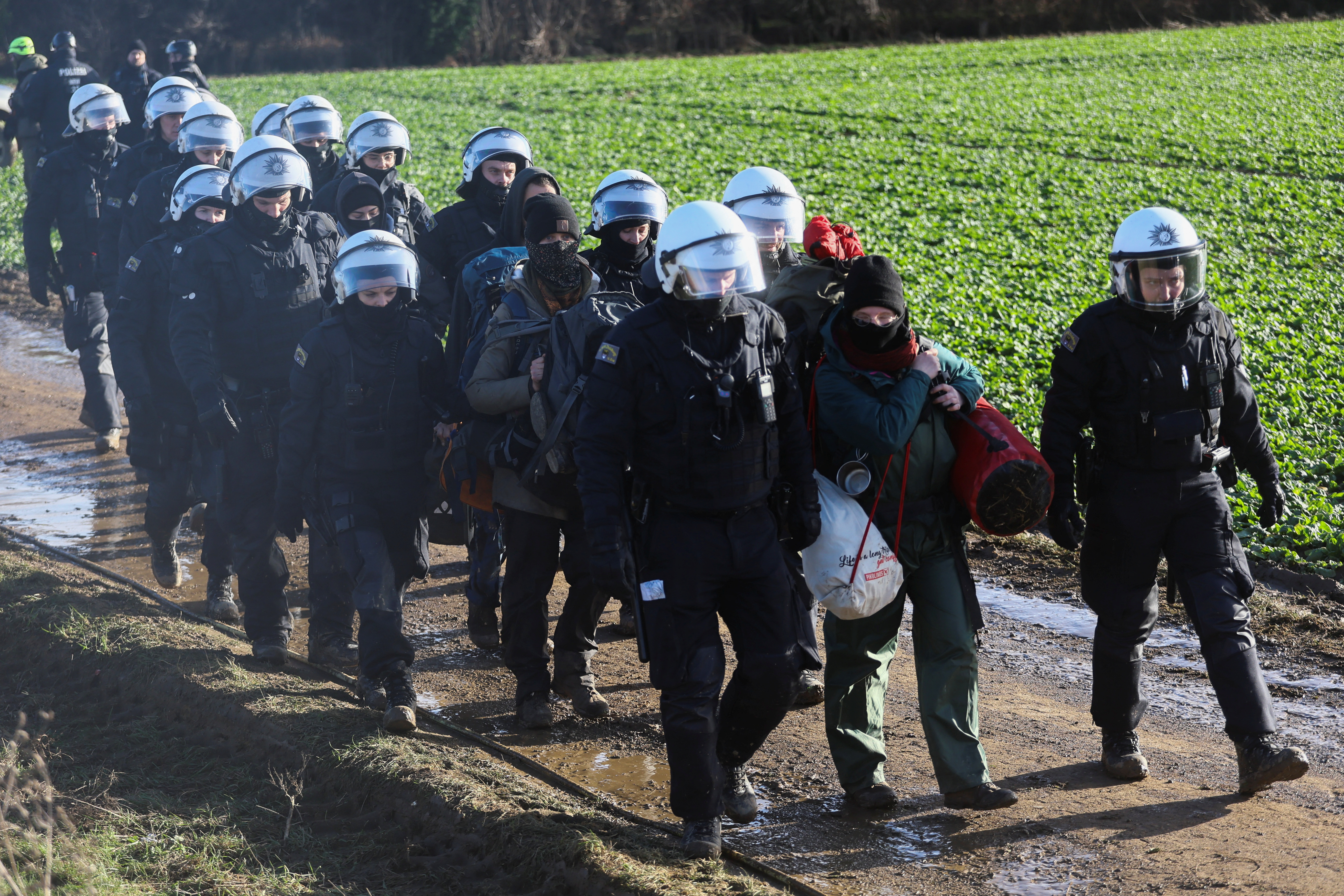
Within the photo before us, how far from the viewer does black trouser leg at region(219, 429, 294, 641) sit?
6941 mm

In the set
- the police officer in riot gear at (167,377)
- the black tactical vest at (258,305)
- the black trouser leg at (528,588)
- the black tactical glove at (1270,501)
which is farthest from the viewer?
the police officer in riot gear at (167,377)

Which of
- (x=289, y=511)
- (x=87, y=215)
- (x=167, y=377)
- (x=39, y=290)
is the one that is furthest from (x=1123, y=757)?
(x=39, y=290)

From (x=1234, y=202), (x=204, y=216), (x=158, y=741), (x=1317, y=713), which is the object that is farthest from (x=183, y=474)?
(x=1234, y=202)

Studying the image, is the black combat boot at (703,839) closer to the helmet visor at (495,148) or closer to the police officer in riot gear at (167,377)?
the police officer in riot gear at (167,377)

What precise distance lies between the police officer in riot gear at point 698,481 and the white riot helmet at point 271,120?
6.89 metres

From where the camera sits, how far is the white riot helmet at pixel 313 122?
31.2 ft

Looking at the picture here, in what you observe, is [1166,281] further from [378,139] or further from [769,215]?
[378,139]

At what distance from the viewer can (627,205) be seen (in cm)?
608

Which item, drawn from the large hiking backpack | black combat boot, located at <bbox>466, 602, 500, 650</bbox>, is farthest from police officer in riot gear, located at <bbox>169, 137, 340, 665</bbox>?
the large hiking backpack

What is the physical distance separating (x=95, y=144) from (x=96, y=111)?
28 cm

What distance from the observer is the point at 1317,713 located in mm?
5820

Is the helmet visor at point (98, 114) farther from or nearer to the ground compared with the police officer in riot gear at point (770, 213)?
farther from the ground

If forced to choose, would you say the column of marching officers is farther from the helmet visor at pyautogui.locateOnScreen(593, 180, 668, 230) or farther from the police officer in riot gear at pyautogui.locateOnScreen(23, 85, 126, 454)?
the police officer in riot gear at pyautogui.locateOnScreen(23, 85, 126, 454)

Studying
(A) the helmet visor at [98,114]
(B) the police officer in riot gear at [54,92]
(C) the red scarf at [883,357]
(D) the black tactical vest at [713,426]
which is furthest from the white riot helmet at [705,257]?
(B) the police officer in riot gear at [54,92]
